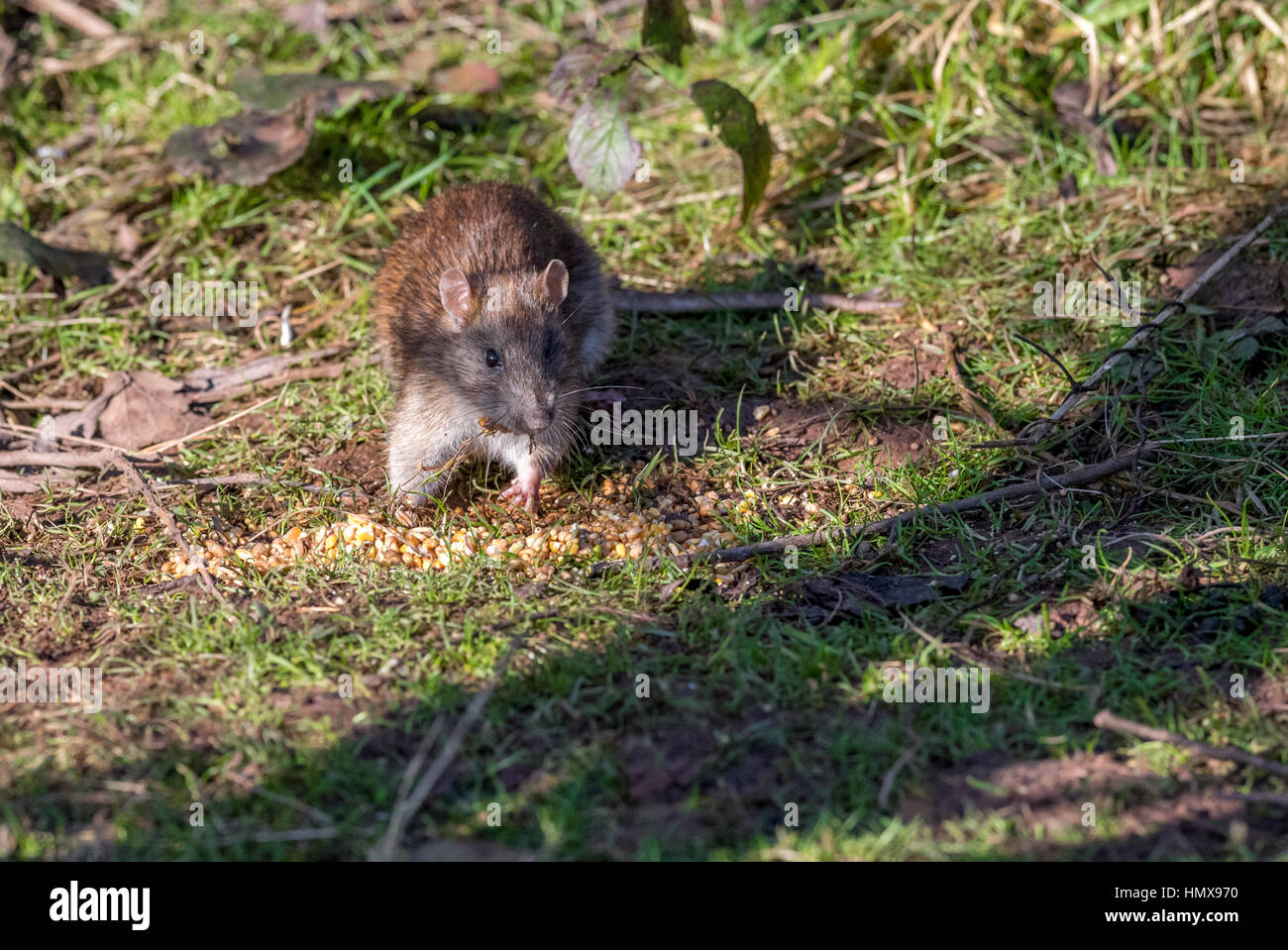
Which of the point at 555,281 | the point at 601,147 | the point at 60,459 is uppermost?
the point at 601,147

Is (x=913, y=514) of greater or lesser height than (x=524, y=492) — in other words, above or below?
A: below

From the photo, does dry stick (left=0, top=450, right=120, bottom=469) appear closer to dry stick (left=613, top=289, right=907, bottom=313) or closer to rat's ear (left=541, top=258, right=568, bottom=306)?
rat's ear (left=541, top=258, right=568, bottom=306)

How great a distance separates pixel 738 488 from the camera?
5.21 m

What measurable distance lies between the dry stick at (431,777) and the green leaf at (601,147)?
113 inches

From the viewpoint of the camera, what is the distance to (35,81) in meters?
8.09

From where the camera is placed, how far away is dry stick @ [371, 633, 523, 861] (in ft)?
10.3

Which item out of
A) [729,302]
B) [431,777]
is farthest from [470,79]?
[431,777]

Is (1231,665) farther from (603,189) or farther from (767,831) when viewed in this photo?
(603,189)

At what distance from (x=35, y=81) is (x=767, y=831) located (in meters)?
7.44

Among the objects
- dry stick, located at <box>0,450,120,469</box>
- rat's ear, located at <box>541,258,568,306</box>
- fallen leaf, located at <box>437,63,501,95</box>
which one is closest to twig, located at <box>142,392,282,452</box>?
dry stick, located at <box>0,450,120,469</box>

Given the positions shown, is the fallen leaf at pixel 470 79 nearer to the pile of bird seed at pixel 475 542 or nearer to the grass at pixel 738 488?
the grass at pixel 738 488

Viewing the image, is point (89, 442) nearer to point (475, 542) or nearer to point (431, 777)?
point (475, 542)

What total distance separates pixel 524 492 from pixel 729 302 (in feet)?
6.04

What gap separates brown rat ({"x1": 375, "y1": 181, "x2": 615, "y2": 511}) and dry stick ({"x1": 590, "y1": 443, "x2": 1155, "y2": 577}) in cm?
82
